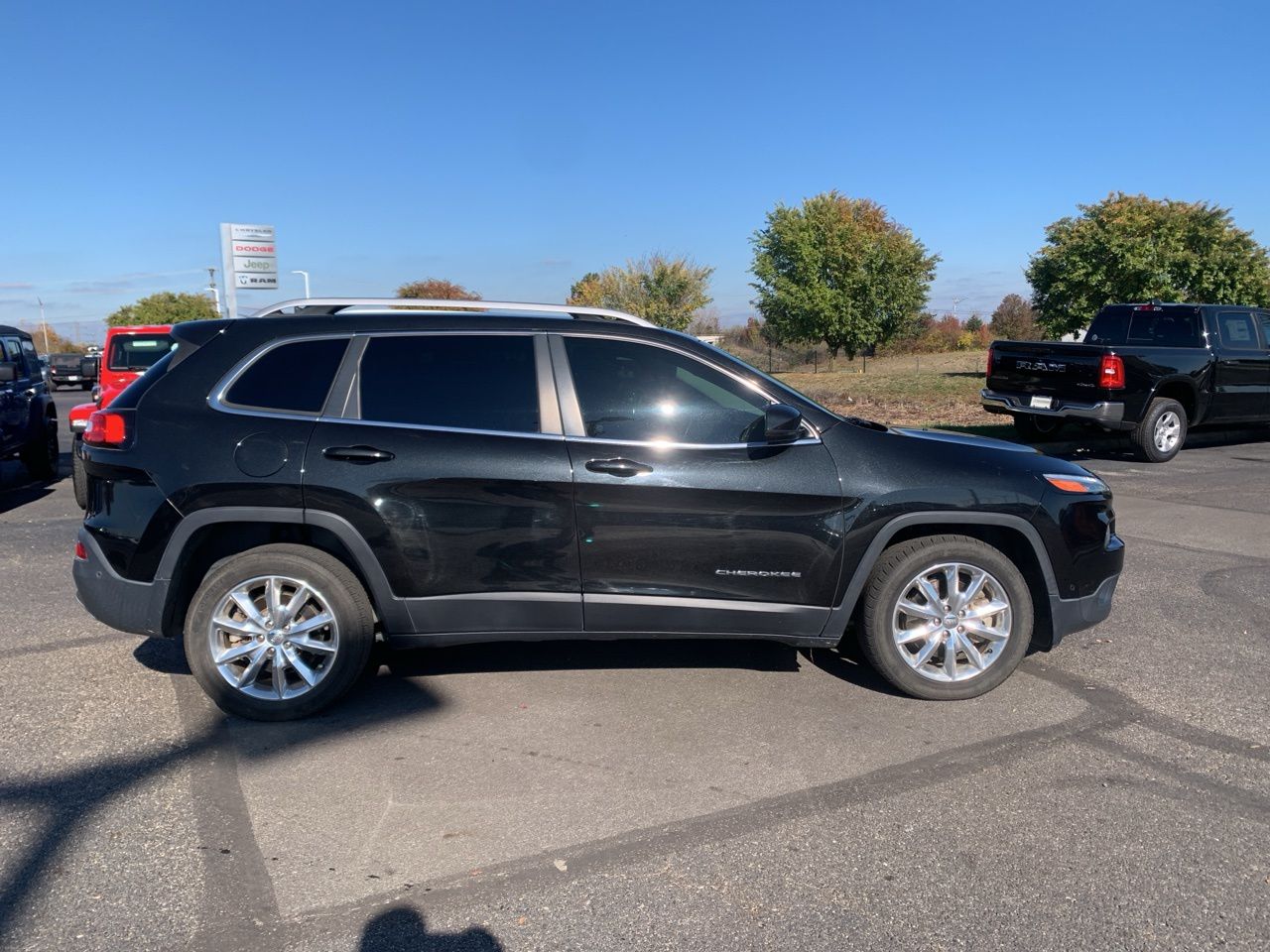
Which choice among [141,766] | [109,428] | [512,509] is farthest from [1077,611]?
[109,428]

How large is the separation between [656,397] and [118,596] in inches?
99.4

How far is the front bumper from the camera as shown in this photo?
4227 mm

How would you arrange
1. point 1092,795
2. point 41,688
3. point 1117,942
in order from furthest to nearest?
1. point 41,688
2. point 1092,795
3. point 1117,942

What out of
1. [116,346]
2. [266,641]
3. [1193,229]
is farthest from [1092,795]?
[1193,229]

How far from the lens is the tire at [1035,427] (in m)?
13.7

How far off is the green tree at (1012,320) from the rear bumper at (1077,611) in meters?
43.2

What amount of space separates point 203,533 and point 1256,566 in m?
6.96

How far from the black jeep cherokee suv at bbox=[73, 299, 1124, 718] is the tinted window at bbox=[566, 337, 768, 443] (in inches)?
0.4

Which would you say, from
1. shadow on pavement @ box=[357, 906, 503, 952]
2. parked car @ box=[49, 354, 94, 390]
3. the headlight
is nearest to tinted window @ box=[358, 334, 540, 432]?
shadow on pavement @ box=[357, 906, 503, 952]

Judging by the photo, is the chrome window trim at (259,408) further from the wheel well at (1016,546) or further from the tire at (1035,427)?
the tire at (1035,427)

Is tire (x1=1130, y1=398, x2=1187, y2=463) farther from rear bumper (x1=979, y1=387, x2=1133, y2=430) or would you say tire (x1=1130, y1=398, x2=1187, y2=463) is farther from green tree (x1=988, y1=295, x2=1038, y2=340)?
green tree (x1=988, y1=295, x2=1038, y2=340)

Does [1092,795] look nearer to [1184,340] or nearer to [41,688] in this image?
[41,688]

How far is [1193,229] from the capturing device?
24.5 m

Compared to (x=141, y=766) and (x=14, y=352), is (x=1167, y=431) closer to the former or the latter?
(x=141, y=766)
